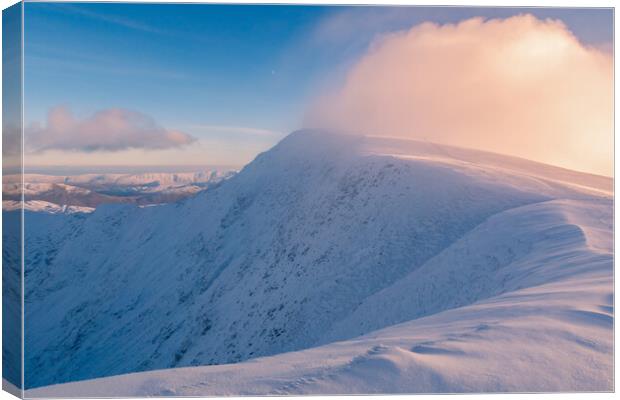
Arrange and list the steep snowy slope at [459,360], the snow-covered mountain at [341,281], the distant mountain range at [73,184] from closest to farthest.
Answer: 1. the steep snowy slope at [459,360]
2. the snow-covered mountain at [341,281]
3. the distant mountain range at [73,184]

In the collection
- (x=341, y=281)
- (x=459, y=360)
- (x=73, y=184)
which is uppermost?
(x=73, y=184)

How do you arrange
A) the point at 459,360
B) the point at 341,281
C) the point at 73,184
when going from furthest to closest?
the point at 341,281
the point at 73,184
the point at 459,360

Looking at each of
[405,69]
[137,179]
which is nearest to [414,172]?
[405,69]

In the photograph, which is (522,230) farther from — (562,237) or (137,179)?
(137,179)

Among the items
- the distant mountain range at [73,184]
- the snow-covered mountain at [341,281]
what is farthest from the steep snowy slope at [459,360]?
the distant mountain range at [73,184]

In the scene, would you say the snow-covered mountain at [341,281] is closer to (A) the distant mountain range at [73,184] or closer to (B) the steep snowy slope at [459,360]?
(B) the steep snowy slope at [459,360]

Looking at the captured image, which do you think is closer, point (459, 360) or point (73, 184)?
point (459, 360)

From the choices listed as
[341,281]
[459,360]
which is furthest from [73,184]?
[459,360]

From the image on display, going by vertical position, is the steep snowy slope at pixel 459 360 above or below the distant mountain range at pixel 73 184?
below

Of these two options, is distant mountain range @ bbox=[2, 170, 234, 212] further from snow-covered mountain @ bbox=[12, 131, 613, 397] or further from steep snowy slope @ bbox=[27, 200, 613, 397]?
steep snowy slope @ bbox=[27, 200, 613, 397]

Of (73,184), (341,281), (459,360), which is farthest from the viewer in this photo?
(341,281)

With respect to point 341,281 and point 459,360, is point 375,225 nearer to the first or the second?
point 341,281
